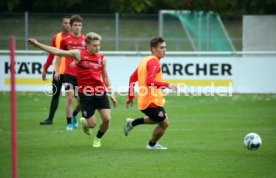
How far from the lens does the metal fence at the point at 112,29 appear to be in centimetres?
2991

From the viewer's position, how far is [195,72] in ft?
78.2

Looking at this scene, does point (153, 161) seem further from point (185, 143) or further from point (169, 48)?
point (169, 48)

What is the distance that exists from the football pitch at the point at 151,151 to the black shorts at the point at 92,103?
0.64 metres

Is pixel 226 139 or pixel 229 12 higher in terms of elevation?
pixel 229 12

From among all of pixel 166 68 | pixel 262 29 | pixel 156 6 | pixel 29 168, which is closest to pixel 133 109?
pixel 166 68

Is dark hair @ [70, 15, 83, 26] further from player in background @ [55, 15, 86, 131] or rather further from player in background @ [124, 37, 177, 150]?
player in background @ [124, 37, 177, 150]

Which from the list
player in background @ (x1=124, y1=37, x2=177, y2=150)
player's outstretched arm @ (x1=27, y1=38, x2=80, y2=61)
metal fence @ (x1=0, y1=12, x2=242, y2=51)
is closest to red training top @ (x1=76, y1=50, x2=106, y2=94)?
player's outstretched arm @ (x1=27, y1=38, x2=80, y2=61)

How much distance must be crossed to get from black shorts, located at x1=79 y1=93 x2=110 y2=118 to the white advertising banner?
11.0 m

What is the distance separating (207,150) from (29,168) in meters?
3.35

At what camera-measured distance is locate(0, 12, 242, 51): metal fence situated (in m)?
29.9

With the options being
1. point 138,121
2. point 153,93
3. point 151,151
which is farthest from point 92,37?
point 151,151

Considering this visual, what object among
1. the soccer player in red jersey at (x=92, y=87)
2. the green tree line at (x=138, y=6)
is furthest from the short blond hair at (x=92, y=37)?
the green tree line at (x=138, y=6)

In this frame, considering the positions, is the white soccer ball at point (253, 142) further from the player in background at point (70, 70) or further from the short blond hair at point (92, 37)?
the player in background at point (70, 70)

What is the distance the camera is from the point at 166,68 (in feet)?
78.6
